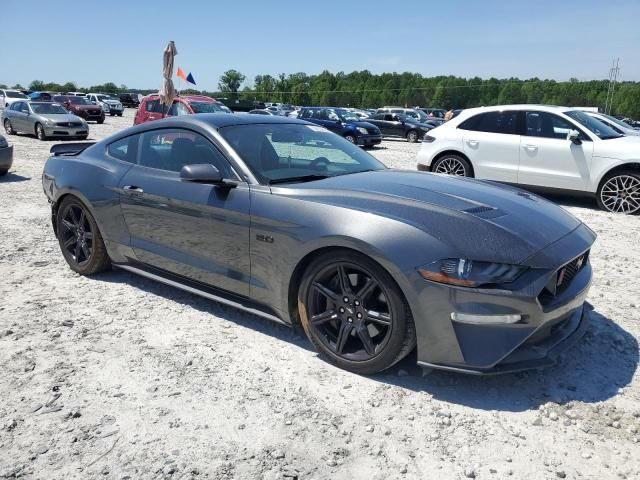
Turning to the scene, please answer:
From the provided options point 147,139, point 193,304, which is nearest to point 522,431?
point 193,304

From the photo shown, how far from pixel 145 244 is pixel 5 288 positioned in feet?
4.74

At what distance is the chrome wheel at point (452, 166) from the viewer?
365 inches

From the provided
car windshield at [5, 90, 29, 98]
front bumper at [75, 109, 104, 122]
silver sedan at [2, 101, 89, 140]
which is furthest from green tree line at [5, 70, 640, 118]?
silver sedan at [2, 101, 89, 140]

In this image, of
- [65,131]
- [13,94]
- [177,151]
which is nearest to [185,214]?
[177,151]

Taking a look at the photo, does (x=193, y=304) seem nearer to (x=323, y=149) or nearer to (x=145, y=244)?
(x=145, y=244)

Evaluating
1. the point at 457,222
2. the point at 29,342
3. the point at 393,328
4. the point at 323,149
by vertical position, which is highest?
the point at 323,149

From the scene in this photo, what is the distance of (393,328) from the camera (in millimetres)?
2801

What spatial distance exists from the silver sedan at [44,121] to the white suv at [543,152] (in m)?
14.3

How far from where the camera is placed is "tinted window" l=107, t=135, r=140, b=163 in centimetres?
425

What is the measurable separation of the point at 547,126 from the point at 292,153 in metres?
6.23

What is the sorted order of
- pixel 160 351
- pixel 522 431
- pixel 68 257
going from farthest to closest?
1. pixel 68 257
2. pixel 160 351
3. pixel 522 431

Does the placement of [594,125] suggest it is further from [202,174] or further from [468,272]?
[202,174]

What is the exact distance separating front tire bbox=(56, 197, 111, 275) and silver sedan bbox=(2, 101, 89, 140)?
15735 mm

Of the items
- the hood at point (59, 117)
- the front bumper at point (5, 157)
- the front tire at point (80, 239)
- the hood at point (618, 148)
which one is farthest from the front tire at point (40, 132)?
the hood at point (618, 148)
